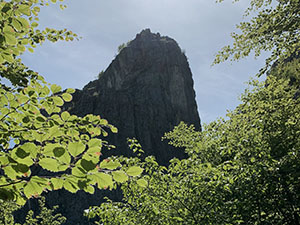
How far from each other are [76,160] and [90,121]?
3.92ft

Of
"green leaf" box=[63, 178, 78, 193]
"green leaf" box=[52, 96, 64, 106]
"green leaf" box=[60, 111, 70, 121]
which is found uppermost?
"green leaf" box=[52, 96, 64, 106]

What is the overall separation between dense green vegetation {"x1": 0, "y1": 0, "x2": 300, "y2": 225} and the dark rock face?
49.8m

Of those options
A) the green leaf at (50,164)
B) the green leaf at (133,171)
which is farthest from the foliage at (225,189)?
the green leaf at (50,164)

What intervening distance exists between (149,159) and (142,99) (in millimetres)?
59210

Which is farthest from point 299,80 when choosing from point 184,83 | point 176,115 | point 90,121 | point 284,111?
point 184,83

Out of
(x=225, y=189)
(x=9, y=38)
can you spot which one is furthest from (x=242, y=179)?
(x=9, y=38)

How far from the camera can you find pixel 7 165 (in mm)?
1378

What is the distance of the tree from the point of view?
1378mm

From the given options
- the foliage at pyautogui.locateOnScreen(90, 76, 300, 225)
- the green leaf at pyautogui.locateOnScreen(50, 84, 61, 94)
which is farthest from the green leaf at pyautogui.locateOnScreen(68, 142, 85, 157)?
the foliage at pyautogui.locateOnScreen(90, 76, 300, 225)

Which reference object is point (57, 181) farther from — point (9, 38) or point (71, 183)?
point (9, 38)

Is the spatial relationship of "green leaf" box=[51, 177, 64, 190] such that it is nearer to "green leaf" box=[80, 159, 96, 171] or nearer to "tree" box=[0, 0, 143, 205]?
"tree" box=[0, 0, 143, 205]

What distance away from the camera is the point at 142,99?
212ft

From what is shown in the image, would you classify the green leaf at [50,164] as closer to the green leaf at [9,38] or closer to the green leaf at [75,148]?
the green leaf at [75,148]

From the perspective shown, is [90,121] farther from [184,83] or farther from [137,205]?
[184,83]
